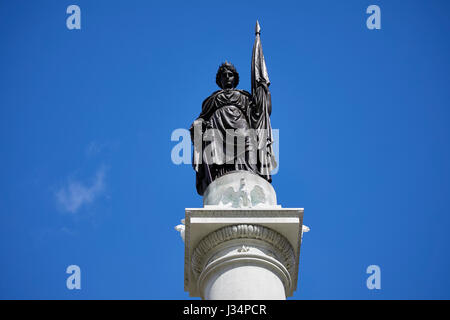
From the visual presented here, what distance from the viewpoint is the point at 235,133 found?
51.1 feet

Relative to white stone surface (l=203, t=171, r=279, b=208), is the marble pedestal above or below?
below

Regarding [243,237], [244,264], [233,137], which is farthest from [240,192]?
[233,137]

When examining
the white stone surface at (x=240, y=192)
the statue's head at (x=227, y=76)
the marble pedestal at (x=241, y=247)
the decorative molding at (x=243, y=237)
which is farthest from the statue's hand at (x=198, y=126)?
the decorative molding at (x=243, y=237)

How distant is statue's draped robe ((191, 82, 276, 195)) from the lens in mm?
15039

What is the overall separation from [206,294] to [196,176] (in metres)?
3.72

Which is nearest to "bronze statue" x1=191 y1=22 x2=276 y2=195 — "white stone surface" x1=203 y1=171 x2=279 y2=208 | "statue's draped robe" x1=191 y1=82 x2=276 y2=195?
"statue's draped robe" x1=191 y1=82 x2=276 y2=195

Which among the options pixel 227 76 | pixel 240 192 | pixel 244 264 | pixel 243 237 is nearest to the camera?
pixel 244 264

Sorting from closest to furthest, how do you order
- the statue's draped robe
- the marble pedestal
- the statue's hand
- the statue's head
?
the marble pedestal
the statue's draped robe
the statue's hand
the statue's head

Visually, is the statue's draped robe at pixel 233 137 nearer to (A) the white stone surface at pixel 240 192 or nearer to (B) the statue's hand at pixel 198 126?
(B) the statue's hand at pixel 198 126

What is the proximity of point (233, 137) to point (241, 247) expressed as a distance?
11.4 ft

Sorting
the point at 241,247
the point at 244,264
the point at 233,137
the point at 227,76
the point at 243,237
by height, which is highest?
the point at 227,76

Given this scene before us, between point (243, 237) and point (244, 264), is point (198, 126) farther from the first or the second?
point (244, 264)

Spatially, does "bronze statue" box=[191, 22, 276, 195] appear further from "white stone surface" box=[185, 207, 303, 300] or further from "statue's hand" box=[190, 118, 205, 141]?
"white stone surface" box=[185, 207, 303, 300]

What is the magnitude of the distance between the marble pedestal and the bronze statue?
128 centimetres
